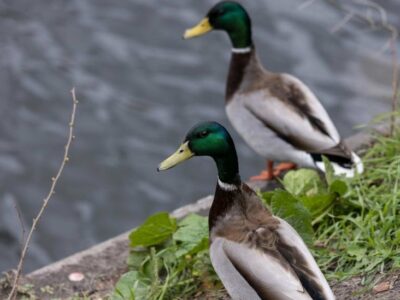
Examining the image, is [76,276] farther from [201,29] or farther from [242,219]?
[201,29]

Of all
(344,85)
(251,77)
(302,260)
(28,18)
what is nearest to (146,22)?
(28,18)

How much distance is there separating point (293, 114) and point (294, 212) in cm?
122

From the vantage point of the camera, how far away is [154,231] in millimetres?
5164

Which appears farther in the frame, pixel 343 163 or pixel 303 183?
pixel 343 163

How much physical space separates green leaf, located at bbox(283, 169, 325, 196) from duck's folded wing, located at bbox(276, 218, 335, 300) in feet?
3.89

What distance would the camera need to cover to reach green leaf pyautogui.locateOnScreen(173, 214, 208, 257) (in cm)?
495

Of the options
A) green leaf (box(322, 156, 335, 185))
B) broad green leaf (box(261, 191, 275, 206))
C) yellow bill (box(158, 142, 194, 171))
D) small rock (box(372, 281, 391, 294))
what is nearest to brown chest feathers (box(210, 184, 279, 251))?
yellow bill (box(158, 142, 194, 171))

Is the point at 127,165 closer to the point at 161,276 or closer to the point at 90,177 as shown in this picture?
the point at 90,177

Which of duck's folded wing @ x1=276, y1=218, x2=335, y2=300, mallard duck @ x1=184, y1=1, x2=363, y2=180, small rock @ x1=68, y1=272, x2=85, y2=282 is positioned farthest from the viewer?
mallard duck @ x1=184, y1=1, x2=363, y2=180

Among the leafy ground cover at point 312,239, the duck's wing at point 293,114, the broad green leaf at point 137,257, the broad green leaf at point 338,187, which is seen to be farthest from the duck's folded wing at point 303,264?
the duck's wing at point 293,114

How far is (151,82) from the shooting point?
30.1 feet

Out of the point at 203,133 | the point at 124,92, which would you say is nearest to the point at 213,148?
the point at 203,133

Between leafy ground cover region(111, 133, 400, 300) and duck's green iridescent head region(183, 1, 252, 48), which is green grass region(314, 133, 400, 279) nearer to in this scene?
leafy ground cover region(111, 133, 400, 300)

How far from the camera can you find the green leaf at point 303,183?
5516 millimetres
